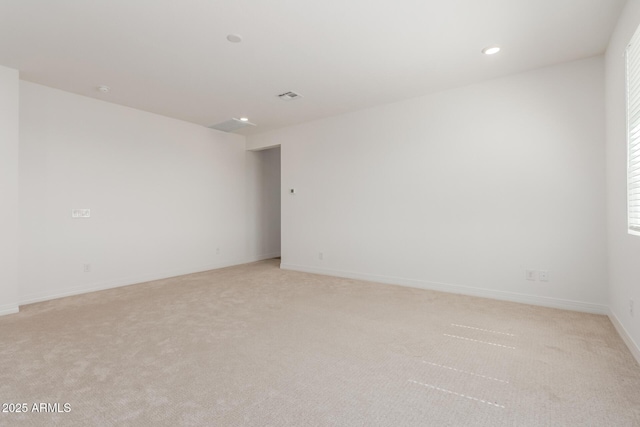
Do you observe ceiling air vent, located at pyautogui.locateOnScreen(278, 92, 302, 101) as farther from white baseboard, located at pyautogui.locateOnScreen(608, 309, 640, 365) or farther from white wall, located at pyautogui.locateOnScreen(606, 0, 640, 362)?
white baseboard, located at pyautogui.locateOnScreen(608, 309, 640, 365)

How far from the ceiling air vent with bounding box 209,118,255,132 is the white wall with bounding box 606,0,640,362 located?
16.1 feet

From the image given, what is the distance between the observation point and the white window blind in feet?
7.25

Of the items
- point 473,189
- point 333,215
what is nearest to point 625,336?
point 473,189

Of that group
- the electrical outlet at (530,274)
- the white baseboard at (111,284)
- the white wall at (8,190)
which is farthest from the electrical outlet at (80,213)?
the electrical outlet at (530,274)

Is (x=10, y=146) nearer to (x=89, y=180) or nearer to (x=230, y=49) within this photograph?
(x=89, y=180)

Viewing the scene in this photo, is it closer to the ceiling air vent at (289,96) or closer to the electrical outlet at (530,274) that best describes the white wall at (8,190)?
the ceiling air vent at (289,96)

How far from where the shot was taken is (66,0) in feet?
7.76

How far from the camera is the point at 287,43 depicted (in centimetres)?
301

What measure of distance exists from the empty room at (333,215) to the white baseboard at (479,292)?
0.02m

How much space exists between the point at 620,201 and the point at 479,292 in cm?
A: 179

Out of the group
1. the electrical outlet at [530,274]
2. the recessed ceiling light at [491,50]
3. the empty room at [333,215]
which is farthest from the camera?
the electrical outlet at [530,274]

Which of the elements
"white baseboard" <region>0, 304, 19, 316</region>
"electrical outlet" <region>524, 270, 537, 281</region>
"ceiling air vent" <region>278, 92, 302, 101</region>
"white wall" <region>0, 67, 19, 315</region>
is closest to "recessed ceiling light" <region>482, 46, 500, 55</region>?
"ceiling air vent" <region>278, 92, 302, 101</region>

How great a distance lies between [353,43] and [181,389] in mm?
3199

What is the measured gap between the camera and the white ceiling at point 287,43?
2498mm
